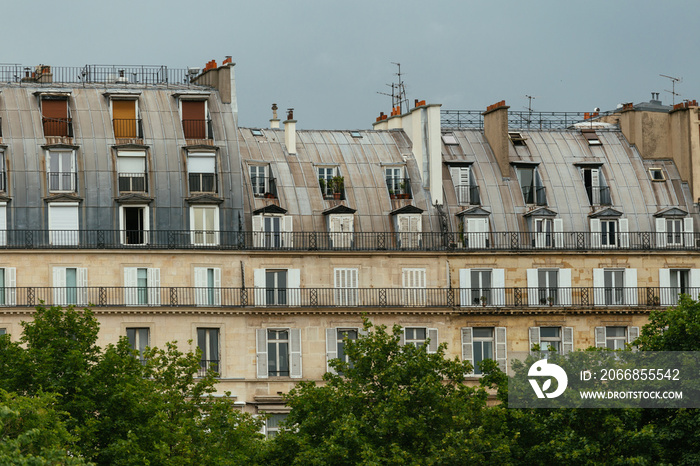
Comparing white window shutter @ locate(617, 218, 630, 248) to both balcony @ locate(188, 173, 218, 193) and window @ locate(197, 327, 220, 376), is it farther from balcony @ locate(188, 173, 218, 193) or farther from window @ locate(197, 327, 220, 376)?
window @ locate(197, 327, 220, 376)

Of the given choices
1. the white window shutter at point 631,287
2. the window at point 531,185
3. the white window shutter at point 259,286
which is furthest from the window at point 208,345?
the white window shutter at point 631,287

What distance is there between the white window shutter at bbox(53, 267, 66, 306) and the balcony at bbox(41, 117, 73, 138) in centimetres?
721

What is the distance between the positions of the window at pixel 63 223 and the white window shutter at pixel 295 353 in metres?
11.7

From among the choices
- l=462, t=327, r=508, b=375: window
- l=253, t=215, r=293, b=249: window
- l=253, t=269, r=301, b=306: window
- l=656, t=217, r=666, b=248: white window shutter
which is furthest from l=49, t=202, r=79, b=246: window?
l=656, t=217, r=666, b=248: white window shutter

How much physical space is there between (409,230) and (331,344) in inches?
300

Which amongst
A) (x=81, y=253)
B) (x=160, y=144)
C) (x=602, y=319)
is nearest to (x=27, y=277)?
(x=81, y=253)

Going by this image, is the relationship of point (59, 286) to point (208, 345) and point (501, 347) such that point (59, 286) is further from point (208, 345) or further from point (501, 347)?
point (501, 347)

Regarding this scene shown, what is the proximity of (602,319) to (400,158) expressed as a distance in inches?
545

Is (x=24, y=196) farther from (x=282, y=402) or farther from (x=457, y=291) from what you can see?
(x=457, y=291)

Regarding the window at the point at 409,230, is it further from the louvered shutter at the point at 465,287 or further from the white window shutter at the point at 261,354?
the white window shutter at the point at 261,354

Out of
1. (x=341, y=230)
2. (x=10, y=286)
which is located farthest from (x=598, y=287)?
(x=10, y=286)

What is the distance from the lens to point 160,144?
3912 inches

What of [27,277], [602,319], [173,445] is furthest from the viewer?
[602,319]

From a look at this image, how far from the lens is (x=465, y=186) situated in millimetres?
105250
